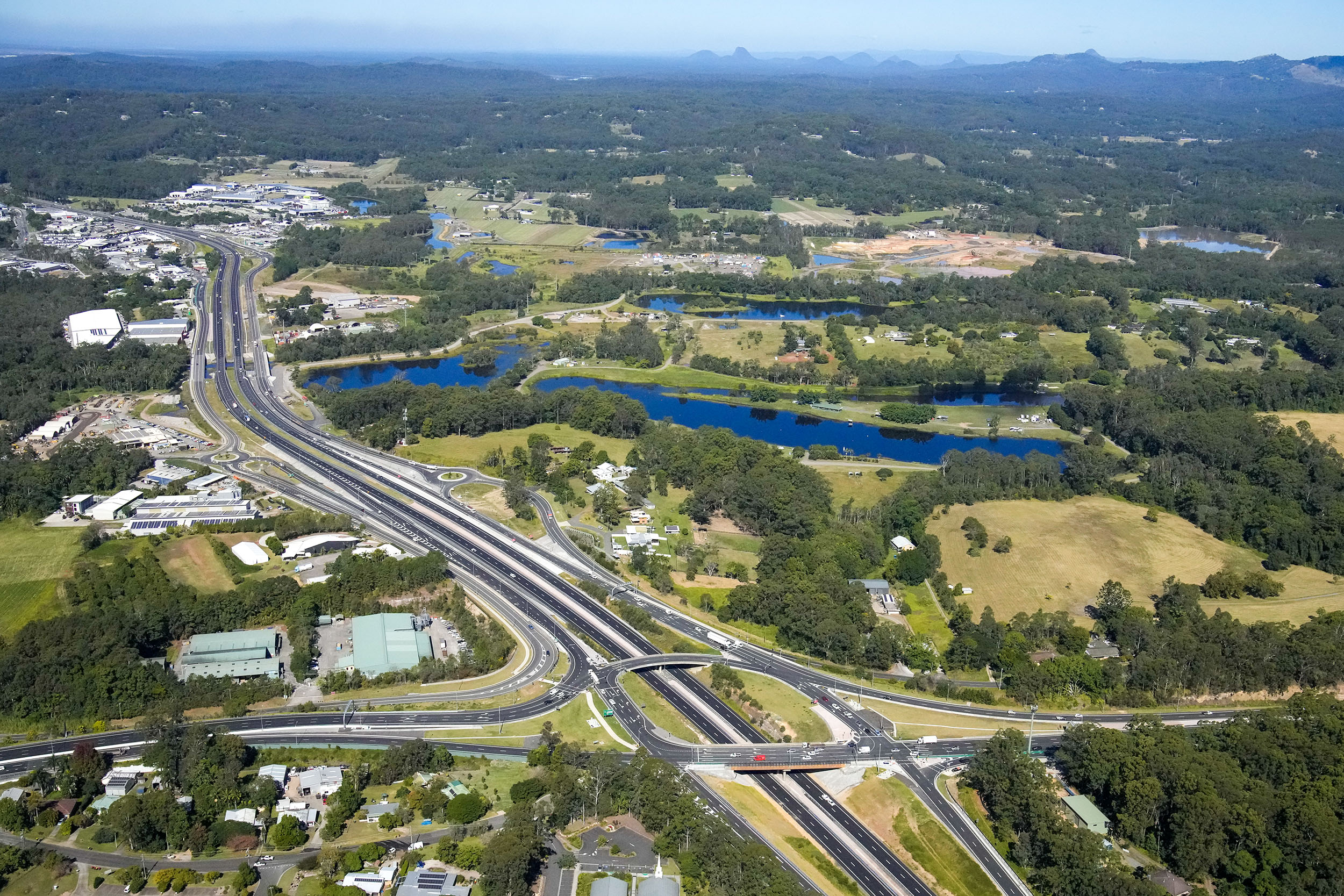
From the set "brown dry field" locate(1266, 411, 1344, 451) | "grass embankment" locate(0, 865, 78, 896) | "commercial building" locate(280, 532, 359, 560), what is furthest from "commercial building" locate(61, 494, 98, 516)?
"brown dry field" locate(1266, 411, 1344, 451)

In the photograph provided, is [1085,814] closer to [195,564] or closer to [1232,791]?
[1232,791]

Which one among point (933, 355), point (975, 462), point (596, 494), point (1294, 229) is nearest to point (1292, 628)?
point (975, 462)

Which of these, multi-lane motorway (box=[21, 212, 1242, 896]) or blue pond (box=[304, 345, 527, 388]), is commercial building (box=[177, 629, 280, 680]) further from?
blue pond (box=[304, 345, 527, 388])

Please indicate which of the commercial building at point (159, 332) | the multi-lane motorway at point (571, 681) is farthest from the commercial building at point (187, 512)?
the commercial building at point (159, 332)

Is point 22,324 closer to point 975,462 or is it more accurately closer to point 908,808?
point 975,462

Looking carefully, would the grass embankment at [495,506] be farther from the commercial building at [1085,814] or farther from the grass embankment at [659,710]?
the commercial building at [1085,814]
